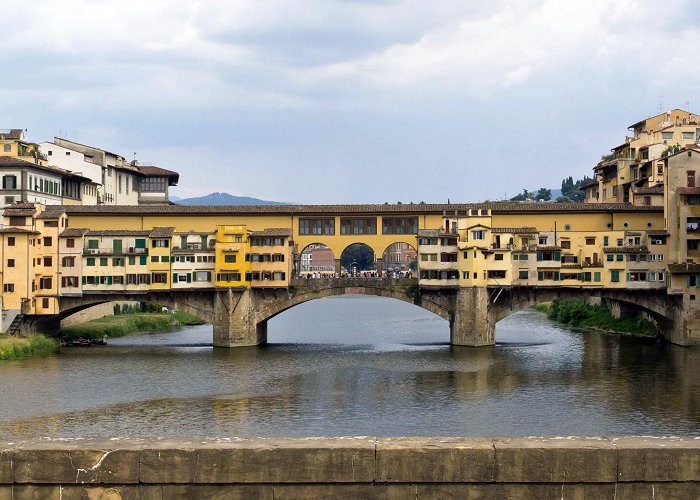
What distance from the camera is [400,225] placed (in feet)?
242

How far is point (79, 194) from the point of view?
88.4 meters

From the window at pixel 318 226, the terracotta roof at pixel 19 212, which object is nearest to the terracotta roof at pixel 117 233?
the terracotta roof at pixel 19 212

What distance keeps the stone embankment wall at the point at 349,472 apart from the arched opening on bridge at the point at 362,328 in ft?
174

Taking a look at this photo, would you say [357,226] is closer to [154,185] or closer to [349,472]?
[154,185]

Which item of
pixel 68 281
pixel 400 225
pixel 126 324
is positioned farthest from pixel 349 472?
pixel 126 324

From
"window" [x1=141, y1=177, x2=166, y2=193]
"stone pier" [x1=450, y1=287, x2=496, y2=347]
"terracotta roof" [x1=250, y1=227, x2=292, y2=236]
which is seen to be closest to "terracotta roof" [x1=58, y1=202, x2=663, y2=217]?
"terracotta roof" [x1=250, y1=227, x2=292, y2=236]

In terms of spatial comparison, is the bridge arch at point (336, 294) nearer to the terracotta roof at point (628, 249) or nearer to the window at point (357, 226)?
the window at point (357, 226)

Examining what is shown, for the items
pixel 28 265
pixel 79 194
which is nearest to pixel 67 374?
pixel 28 265

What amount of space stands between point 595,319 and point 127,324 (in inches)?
1655

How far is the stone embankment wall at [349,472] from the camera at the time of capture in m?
16.7

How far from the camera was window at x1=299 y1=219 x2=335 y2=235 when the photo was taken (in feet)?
243

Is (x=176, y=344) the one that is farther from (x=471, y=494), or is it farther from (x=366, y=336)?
(x=471, y=494)

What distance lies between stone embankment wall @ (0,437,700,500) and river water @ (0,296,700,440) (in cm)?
1995

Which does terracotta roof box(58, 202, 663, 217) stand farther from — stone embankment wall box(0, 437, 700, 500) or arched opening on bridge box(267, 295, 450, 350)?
stone embankment wall box(0, 437, 700, 500)
